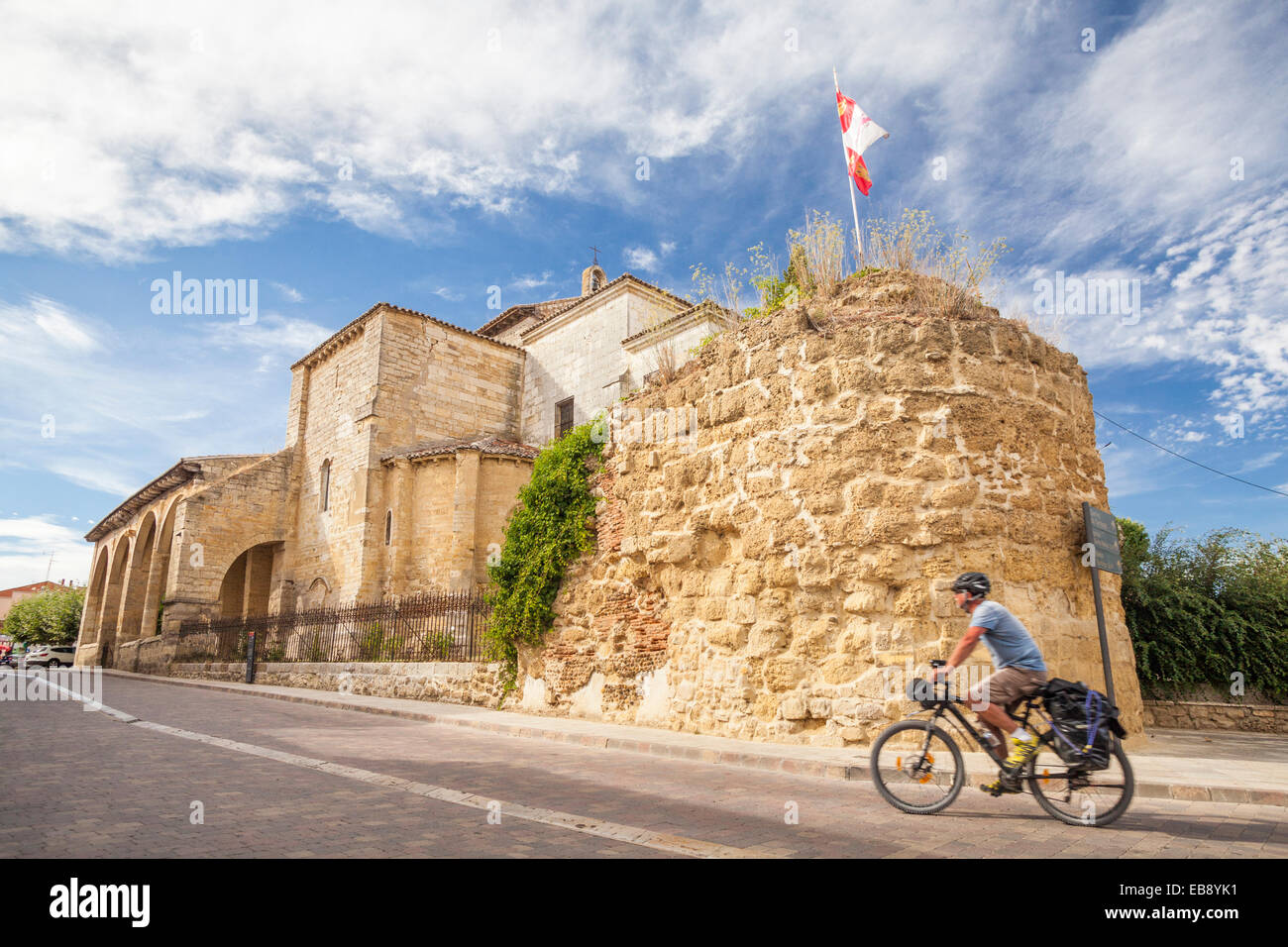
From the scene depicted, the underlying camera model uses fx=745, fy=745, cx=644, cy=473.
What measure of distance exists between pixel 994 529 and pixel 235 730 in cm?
989

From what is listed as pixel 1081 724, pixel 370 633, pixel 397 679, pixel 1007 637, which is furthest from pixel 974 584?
pixel 370 633

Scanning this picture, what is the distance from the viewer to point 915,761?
223 inches

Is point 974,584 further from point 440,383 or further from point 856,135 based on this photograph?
point 440,383

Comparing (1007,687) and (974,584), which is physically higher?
(974,584)

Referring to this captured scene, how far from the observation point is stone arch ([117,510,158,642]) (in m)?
35.8

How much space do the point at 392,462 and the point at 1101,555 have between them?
2294 cm

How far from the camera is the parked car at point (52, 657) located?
42312mm

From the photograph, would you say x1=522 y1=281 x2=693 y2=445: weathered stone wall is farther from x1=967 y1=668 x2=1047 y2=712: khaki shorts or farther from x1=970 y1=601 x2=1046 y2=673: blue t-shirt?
x1=967 y1=668 x2=1047 y2=712: khaki shorts

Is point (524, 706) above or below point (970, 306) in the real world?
below

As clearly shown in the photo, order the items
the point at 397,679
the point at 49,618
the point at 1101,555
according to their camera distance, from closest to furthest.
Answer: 1. the point at 1101,555
2. the point at 397,679
3. the point at 49,618

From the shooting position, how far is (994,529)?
27.8ft

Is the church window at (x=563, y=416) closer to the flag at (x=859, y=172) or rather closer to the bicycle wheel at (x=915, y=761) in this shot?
the flag at (x=859, y=172)

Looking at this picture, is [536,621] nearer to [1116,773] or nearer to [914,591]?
[914,591]
